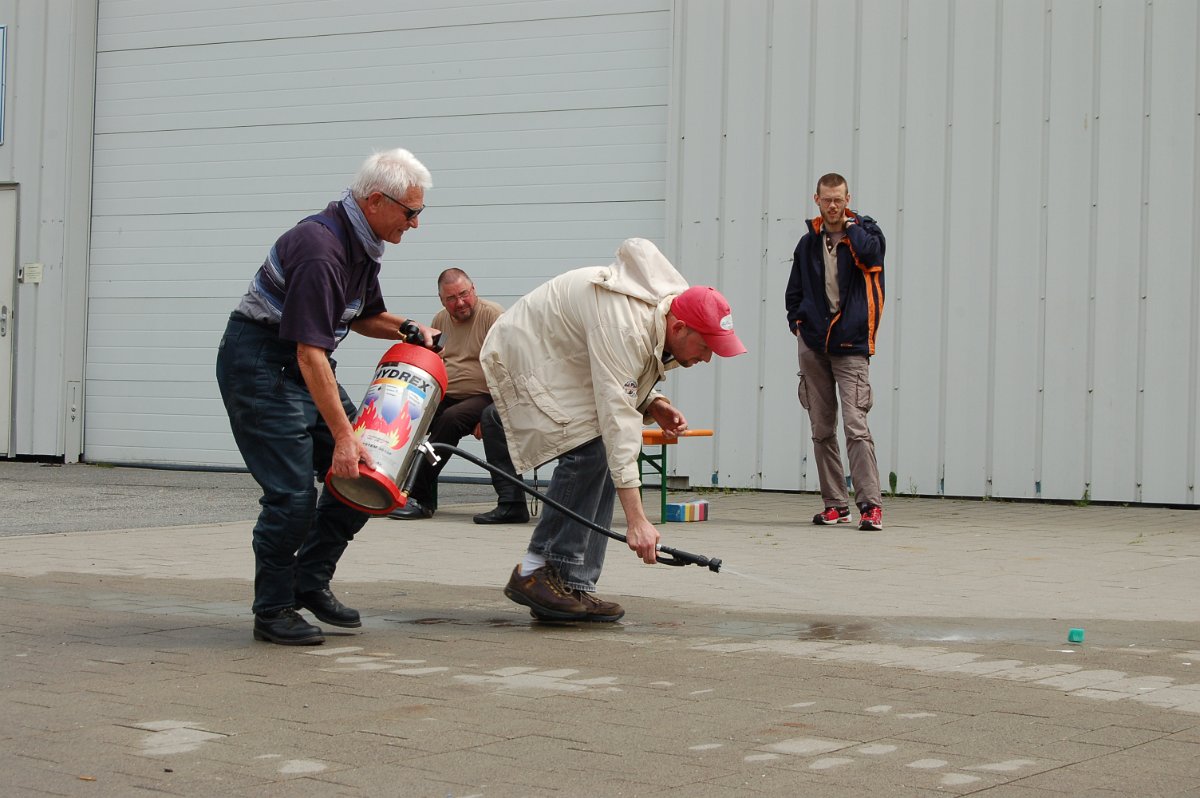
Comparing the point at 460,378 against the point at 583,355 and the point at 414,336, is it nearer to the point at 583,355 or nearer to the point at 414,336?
the point at 583,355

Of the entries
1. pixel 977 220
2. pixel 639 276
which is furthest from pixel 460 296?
pixel 639 276

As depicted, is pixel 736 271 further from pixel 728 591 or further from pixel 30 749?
pixel 30 749

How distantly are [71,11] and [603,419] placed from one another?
11.2 metres

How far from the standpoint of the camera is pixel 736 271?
11.8 meters

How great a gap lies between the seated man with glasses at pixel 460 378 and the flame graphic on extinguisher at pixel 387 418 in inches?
170

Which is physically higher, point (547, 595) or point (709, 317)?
point (709, 317)

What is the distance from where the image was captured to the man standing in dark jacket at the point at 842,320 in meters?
8.81

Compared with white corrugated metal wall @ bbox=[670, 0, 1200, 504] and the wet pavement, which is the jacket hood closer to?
the wet pavement

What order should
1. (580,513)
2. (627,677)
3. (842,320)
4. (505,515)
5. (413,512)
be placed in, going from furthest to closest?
(413,512)
(505,515)
(842,320)
(580,513)
(627,677)

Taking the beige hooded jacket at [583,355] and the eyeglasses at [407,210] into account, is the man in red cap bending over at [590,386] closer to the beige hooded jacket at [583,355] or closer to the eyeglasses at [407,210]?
the beige hooded jacket at [583,355]

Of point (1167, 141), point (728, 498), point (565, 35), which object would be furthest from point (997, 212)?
point (565, 35)

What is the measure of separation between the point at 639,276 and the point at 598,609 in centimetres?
120

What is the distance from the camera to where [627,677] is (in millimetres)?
4480

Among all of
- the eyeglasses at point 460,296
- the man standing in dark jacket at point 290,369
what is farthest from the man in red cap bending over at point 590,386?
the eyeglasses at point 460,296
